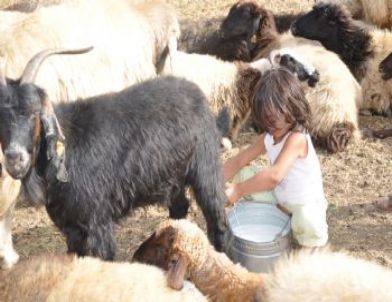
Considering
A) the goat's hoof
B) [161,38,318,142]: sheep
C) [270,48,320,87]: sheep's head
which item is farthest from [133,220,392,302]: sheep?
[270,48,320,87]: sheep's head

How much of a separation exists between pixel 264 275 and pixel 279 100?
3.48 feet

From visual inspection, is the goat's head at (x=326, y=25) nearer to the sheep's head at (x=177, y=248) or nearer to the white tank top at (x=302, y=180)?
the white tank top at (x=302, y=180)

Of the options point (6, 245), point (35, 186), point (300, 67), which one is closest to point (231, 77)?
point (300, 67)

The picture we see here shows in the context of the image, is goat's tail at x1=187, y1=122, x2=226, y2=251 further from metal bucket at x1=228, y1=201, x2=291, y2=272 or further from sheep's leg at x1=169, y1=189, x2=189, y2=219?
sheep's leg at x1=169, y1=189, x2=189, y2=219

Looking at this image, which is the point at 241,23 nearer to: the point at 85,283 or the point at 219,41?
the point at 219,41

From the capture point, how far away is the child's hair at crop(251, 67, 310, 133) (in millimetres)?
4469

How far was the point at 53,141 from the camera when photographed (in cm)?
414

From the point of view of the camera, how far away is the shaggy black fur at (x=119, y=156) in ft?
14.2

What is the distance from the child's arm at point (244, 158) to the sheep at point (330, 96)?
2.02 meters

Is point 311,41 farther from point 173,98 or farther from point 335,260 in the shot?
point 335,260

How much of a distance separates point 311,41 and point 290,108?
3600 mm

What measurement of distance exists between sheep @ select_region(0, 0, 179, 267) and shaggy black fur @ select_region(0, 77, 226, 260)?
3.84ft

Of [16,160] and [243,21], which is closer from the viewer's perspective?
[16,160]

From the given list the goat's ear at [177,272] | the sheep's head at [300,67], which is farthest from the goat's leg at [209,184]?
the sheep's head at [300,67]
